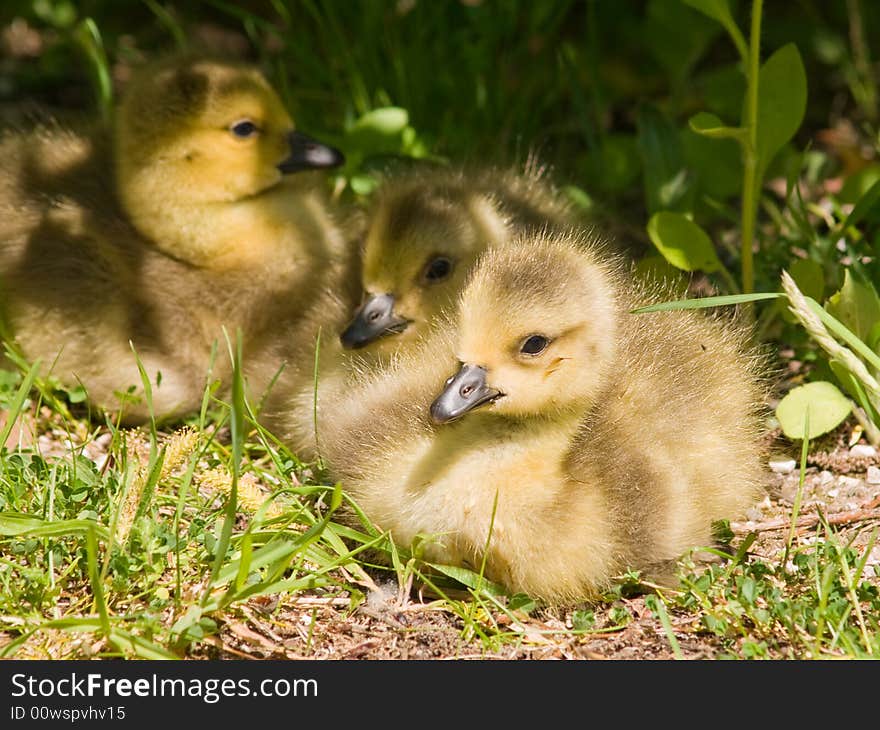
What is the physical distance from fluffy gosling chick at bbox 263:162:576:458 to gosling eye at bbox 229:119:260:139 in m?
0.44

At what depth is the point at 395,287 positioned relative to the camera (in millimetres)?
2955

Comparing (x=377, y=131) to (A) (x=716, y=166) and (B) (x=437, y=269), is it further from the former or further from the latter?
(A) (x=716, y=166)

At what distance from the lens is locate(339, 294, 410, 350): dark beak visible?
114 inches

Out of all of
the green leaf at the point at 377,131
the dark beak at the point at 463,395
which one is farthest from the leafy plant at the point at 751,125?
the green leaf at the point at 377,131

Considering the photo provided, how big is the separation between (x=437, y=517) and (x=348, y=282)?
2.88ft

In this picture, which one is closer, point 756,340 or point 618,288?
point 618,288

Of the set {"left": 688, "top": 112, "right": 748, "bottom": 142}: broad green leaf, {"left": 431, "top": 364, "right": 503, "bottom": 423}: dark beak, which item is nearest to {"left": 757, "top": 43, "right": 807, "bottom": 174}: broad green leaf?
{"left": 688, "top": 112, "right": 748, "bottom": 142}: broad green leaf

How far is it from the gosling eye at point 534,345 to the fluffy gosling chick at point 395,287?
20.3 inches

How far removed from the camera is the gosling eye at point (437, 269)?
9.73 feet

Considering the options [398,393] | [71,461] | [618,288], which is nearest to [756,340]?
[618,288]

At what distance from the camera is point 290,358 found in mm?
3129
